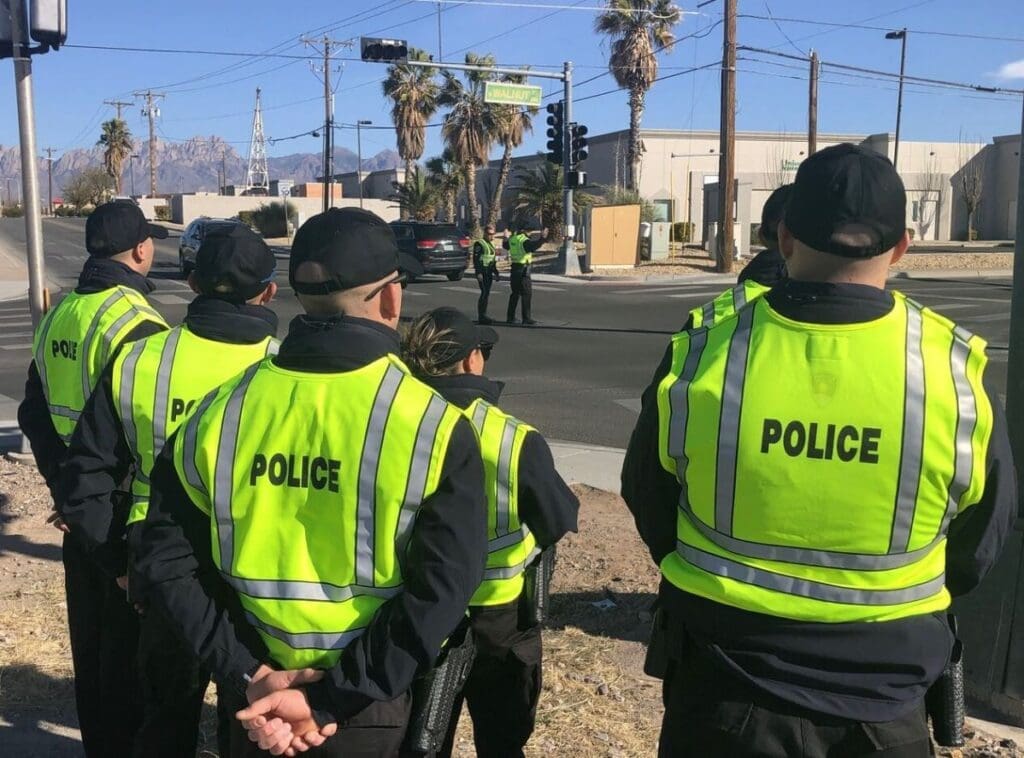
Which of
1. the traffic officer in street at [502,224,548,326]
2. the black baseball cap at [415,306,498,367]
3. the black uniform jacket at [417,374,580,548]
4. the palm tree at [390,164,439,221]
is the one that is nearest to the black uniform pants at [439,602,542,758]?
the black uniform jacket at [417,374,580,548]

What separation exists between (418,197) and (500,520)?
48.7 m

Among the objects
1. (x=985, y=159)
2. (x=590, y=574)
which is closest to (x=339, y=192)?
(x=985, y=159)

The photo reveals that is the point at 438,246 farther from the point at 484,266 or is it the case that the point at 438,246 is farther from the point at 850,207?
the point at 850,207

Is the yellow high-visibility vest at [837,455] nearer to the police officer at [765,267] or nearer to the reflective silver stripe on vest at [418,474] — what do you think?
the reflective silver stripe on vest at [418,474]

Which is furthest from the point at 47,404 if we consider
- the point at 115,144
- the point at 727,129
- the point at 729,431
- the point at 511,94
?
the point at 115,144

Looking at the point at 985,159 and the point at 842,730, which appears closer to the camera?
the point at 842,730

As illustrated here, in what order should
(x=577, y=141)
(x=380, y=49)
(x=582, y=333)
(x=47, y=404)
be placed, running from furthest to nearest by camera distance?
(x=577, y=141) → (x=380, y=49) → (x=582, y=333) → (x=47, y=404)

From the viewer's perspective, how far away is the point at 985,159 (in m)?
51.4

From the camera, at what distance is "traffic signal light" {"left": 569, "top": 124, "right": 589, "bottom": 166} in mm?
27391

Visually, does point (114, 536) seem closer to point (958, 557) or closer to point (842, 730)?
point (842, 730)

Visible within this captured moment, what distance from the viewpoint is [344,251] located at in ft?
6.89

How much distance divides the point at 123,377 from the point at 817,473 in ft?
6.01

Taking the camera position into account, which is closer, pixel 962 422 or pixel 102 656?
pixel 962 422

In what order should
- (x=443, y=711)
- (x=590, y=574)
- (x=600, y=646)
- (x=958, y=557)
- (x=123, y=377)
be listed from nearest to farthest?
1. (x=958, y=557)
2. (x=443, y=711)
3. (x=123, y=377)
4. (x=600, y=646)
5. (x=590, y=574)
